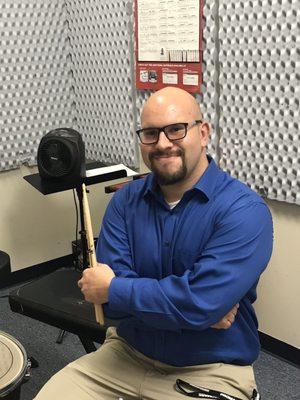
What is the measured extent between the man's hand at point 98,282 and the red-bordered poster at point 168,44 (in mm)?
1260

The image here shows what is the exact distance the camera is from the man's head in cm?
151

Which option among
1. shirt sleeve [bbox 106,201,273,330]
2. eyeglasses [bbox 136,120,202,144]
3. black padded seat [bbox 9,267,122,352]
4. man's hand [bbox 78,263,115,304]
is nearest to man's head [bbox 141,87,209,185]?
eyeglasses [bbox 136,120,202,144]

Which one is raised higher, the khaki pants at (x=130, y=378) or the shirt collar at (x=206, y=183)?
the shirt collar at (x=206, y=183)

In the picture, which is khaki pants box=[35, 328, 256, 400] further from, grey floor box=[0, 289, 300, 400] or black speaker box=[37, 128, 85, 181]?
black speaker box=[37, 128, 85, 181]

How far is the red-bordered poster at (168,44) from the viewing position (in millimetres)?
2389

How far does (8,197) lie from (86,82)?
35.1 inches

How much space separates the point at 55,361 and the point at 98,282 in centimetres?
124

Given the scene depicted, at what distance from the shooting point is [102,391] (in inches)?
60.9

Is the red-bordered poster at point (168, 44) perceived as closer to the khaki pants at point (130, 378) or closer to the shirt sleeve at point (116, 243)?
the shirt sleeve at point (116, 243)

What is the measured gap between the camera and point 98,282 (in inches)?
57.4

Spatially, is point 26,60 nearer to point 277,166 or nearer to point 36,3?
point 36,3

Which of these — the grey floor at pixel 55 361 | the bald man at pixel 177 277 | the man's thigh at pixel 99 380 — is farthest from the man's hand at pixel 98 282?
the grey floor at pixel 55 361

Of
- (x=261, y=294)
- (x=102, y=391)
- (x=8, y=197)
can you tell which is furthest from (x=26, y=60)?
(x=102, y=391)

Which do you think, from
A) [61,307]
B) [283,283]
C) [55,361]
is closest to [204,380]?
[61,307]
